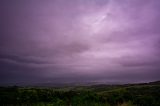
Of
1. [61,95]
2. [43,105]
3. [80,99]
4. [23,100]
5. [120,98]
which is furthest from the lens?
[61,95]

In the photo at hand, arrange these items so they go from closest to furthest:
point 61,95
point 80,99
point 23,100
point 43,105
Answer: point 43,105 → point 80,99 → point 23,100 → point 61,95

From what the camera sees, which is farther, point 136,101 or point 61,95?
point 61,95

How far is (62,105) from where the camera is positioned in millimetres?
19000

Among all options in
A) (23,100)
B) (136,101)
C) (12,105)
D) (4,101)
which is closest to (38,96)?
(23,100)

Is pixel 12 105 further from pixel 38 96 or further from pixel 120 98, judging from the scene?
pixel 120 98

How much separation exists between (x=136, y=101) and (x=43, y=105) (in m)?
10.1

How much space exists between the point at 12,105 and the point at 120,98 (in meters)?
11.6

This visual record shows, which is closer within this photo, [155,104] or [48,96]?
[155,104]

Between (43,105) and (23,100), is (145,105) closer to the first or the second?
(43,105)

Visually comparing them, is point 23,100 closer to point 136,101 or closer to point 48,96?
point 48,96

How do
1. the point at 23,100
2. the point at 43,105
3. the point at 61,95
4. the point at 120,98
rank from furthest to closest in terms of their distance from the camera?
1. the point at 61,95
2. the point at 120,98
3. the point at 23,100
4. the point at 43,105

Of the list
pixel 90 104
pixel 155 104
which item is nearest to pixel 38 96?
pixel 90 104

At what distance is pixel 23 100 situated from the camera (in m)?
23.3

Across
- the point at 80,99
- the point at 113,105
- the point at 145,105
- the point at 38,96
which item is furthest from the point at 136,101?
the point at 38,96
